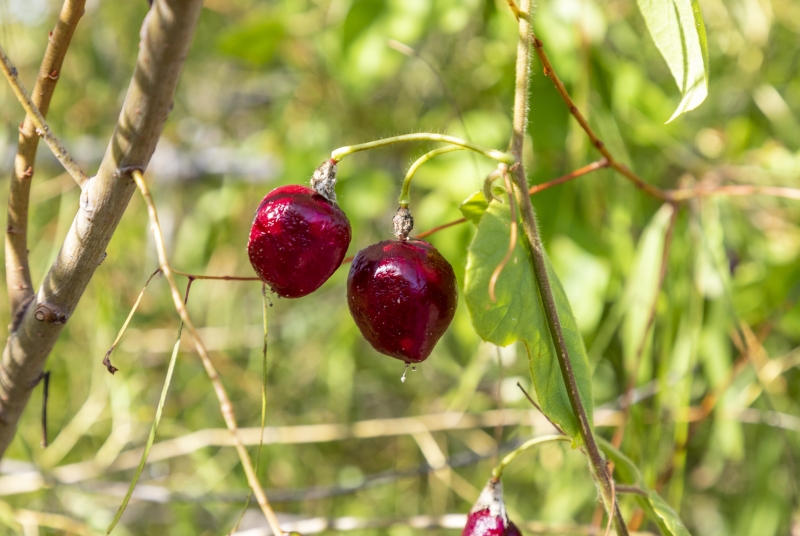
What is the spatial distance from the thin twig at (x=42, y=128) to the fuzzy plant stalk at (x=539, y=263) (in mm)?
226

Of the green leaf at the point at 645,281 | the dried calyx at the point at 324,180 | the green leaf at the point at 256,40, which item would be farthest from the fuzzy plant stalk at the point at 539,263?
the green leaf at the point at 256,40

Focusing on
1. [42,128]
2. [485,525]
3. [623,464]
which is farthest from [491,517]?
[42,128]

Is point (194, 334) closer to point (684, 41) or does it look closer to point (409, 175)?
point (409, 175)

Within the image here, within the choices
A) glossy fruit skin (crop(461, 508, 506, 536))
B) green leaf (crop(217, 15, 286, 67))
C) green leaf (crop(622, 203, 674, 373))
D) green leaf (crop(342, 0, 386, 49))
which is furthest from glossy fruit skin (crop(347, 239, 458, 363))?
green leaf (crop(217, 15, 286, 67))

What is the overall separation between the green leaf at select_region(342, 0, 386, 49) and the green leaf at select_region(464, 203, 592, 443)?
638 mm

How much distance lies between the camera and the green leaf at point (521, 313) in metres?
0.32

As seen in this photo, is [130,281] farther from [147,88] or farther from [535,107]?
[147,88]

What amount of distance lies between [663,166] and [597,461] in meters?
0.96

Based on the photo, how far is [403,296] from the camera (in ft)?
1.21

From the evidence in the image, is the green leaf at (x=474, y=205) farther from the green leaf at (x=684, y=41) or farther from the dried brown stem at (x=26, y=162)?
the dried brown stem at (x=26, y=162)

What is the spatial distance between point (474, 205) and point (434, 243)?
56 centimetres

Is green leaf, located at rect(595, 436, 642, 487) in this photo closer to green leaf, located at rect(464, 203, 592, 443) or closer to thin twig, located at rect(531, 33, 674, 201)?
green leaf, located at rect(464, 203, 592, 443)

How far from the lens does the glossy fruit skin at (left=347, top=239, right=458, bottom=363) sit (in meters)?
0.37

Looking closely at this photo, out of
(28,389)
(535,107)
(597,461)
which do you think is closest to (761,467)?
(535,107)
